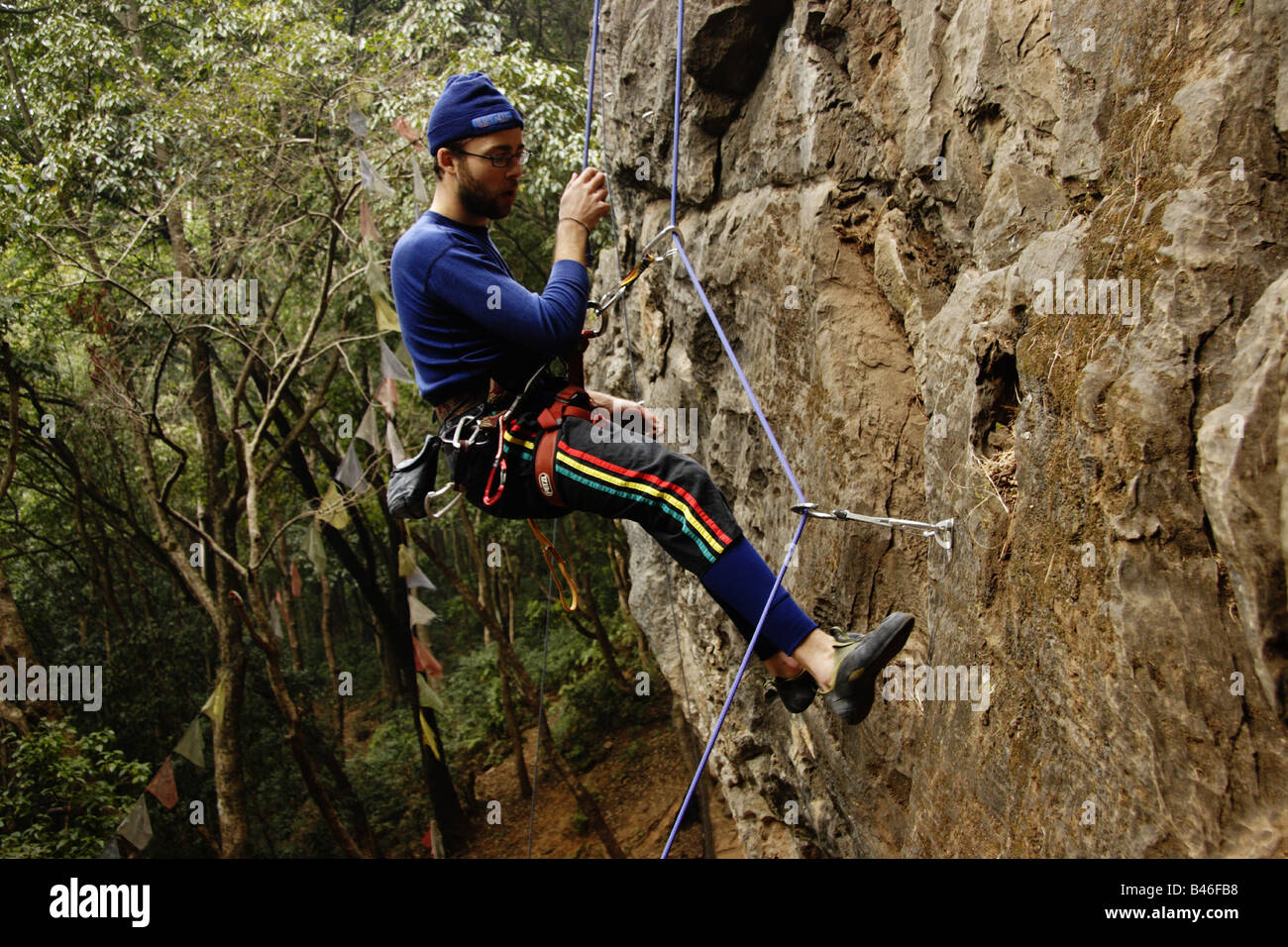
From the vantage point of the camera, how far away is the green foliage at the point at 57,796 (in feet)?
23.0

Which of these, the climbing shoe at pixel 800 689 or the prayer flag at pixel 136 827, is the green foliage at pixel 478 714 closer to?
the prayer flag at pixel 136 827

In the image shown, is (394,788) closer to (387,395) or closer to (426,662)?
(426,662)

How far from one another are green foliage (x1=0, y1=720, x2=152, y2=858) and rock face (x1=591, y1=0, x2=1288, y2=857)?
18.4 feet

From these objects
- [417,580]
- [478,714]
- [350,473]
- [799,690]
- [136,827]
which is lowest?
[478,714]

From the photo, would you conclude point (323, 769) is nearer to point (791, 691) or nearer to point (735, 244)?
point (735, 244)

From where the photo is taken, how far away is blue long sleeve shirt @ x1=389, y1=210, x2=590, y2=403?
2.90 metres

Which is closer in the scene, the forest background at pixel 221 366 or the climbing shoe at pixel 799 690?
the climbing shoe at pixel 799 690

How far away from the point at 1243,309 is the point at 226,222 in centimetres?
1017

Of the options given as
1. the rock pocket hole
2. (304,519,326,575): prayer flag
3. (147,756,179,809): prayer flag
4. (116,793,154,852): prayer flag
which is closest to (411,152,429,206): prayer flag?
(304,519,326,575): prayer flag

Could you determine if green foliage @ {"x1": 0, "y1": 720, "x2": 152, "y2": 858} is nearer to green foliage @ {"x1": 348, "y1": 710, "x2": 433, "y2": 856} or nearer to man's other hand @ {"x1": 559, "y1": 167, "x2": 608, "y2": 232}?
man's other hand @ {"x1": 559, "y1": 167, "x2": 608, "y2": 232}

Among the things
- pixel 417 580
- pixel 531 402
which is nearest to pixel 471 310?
pixel 531 402

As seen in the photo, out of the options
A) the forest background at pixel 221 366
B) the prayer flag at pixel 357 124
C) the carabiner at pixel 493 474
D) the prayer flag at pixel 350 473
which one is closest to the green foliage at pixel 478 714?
the forest background at pixel 221 366

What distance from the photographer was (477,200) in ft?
10.2

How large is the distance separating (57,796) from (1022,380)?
789 centimetres
